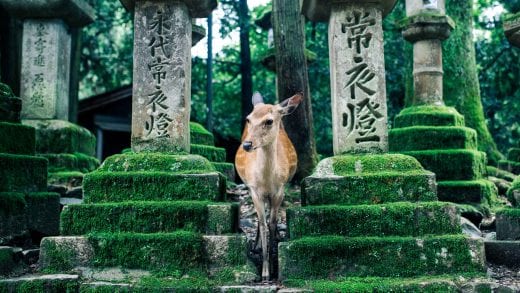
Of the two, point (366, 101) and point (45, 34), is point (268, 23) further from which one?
point (366, 101)

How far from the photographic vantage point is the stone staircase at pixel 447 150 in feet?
24.8

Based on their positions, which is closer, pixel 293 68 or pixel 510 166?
pixel 293 68

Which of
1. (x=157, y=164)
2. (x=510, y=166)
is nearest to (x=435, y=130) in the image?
(x=510, y=166)

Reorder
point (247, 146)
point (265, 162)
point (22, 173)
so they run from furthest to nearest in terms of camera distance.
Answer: point (22, 173), point (265, 162), point (247, 146)

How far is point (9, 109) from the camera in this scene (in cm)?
605

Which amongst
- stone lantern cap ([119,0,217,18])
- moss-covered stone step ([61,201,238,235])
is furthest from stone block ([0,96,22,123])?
moss-covered stone step ([61,201,238,235])

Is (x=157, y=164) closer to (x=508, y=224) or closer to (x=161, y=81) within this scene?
(x=161, y=81)

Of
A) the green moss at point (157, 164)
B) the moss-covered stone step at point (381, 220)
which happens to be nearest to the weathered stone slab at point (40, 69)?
the green moss at point (157, 164)

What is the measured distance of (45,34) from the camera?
8.36 m

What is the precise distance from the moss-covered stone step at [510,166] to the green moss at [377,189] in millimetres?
5139

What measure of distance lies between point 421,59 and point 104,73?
10.9 m

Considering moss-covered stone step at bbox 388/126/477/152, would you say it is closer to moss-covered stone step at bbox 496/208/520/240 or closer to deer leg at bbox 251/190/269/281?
moss-covered stone step at bbox 496/208/520/240

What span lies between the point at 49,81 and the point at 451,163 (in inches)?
248

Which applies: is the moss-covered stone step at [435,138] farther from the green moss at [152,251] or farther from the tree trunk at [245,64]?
the tree trunk at [245,64]
